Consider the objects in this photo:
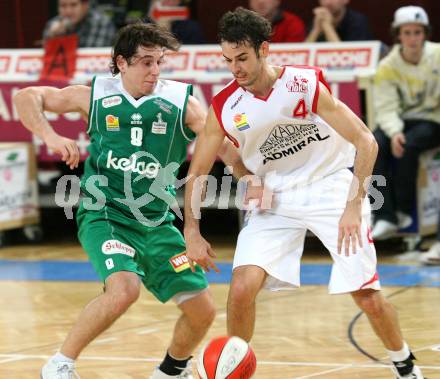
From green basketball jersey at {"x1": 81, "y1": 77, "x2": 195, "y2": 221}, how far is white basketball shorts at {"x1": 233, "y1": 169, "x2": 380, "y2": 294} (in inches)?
22.5

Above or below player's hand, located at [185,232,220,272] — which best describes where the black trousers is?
below

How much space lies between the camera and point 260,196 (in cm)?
634

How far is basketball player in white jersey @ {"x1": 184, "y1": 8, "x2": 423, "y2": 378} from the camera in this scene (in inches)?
237

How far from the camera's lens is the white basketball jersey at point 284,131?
20.2ft

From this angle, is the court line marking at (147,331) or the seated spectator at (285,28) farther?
the seated spectator at (285,28)

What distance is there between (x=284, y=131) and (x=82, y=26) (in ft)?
20.8

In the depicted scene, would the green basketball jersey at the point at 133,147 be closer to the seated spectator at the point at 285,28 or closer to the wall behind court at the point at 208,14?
the seated spectator at the point at 285,28

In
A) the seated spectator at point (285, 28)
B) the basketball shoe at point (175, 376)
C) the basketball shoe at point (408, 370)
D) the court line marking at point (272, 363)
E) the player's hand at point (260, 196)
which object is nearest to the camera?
the basketball shoe at point (408, 370)

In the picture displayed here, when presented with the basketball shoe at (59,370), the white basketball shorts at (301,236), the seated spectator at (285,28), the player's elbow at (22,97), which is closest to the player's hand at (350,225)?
the white basketball shorts at (301,236)

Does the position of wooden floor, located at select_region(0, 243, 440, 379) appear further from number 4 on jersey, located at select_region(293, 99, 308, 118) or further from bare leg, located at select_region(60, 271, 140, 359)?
number 4 on jersey, located at select_region(293, 99, 308, 118)

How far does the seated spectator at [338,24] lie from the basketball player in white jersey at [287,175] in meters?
4.94

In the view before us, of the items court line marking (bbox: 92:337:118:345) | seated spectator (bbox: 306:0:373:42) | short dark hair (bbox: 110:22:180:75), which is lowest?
court line marking (bbox: 92:337:118:345)

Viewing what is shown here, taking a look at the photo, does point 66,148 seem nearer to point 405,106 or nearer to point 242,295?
point 242,295

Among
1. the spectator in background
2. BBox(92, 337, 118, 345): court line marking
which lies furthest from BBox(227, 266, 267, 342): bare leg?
the spectator in background
